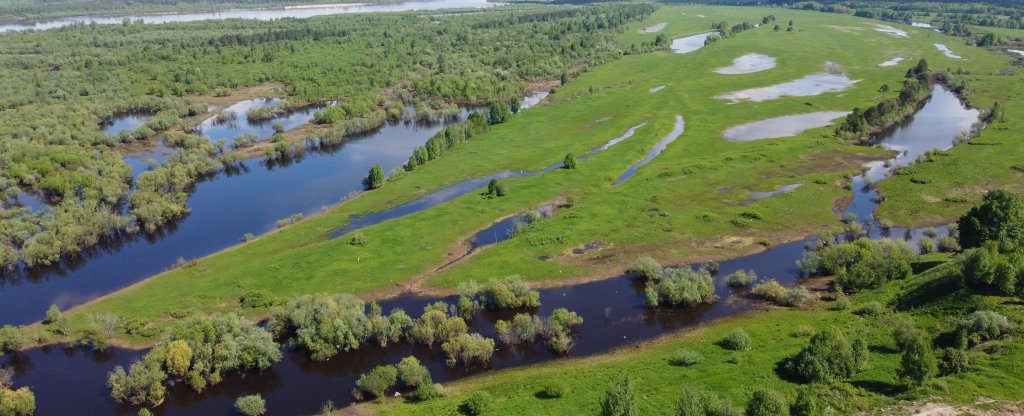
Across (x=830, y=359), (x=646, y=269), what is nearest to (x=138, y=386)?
(x=646, y=269)

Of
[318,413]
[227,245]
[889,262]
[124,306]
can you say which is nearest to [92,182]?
[227,245]

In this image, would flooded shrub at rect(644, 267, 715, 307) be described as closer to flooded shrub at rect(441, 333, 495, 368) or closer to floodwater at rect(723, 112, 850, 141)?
flooded shrub at rect(441, 333, 495, 368)

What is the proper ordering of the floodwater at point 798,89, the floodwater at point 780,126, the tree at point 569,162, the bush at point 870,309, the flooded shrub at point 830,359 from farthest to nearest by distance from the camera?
1. the floodwater at point 798,89
2. the floodwater at point 780,126
3. the tree at point 569,162
4. the bush at point 870,309
5. the flooded shrub at point 830,359

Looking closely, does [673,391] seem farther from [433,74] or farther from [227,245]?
[433,74]

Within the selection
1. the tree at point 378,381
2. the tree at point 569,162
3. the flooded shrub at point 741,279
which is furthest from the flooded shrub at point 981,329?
the tree at point 569,162

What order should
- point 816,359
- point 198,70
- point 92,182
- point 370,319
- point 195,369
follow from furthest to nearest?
point 198,70 < point 92,182 < point 370,319 < point 195,369 < point 816,359

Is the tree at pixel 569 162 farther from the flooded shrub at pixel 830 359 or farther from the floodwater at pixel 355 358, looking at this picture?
the flooded shrub at pixel 830 359

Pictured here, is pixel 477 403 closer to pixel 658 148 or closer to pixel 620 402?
pixel 620 402

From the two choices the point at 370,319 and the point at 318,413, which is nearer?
the point at 318,413
